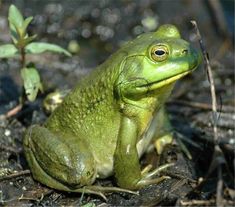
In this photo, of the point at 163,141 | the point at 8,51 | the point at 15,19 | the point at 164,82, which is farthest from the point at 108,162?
the point at 15,19

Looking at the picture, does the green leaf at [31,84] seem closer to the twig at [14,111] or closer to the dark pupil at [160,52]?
the twig at [14,111]

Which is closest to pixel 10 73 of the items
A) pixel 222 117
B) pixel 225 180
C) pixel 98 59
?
pixel 98 59

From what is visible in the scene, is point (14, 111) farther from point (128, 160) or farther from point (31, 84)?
point (128, 160)

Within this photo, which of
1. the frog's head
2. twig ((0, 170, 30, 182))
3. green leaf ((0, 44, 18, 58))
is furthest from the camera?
green leaf ((0, 44, 18, 58))

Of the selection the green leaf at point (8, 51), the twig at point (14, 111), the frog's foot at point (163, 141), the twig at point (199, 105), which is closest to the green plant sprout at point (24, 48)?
the green leaf at point (8, 51)

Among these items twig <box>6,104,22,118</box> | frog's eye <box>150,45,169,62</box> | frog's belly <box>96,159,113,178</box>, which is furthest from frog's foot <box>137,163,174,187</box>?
twig <box>6,104,22,118</box>

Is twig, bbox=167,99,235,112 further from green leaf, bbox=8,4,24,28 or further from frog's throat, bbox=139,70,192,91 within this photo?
green leaf, bbox=8,4,24,28
